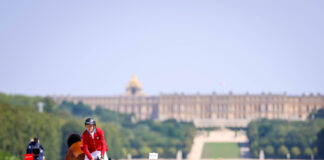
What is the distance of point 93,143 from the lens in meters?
10.7

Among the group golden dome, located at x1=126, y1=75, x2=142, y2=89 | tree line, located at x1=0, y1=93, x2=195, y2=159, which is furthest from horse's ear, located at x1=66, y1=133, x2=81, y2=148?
golden dome, located at x1=126, y1=75, x2=142, y2=89

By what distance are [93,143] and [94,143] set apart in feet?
0.05

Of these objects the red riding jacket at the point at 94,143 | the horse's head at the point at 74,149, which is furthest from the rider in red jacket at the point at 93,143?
the horse's head at the point at 74,149

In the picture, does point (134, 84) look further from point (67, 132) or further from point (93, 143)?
point (93, 143)

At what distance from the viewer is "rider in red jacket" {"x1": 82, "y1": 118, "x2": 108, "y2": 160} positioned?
10.5 m

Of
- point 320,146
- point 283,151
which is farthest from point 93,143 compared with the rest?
point 283,151

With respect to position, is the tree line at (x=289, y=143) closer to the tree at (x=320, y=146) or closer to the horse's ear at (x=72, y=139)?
the tree at (x=320, y=146)

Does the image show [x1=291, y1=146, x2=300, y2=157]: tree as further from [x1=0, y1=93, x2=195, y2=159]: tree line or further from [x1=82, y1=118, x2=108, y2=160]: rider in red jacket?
[x1=82, y1=118, x2=108, y2=160]: rider in red jacket

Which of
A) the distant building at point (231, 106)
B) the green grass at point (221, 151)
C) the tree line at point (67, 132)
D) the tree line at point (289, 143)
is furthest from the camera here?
the distant building at point (231, 106)

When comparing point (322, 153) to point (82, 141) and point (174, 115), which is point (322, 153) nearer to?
point (82, 141)

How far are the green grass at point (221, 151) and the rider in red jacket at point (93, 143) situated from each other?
196 ft

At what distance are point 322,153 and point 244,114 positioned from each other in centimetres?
8452

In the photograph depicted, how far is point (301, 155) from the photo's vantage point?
234 ft

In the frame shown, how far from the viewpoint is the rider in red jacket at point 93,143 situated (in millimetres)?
10453
